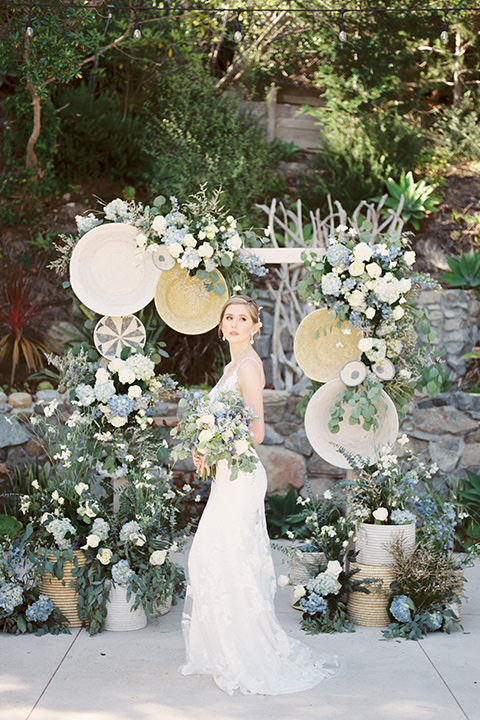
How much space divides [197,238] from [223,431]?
1.38 m

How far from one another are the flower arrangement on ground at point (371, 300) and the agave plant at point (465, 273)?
4.52 m

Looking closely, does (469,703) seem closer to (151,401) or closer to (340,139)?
(151,401)

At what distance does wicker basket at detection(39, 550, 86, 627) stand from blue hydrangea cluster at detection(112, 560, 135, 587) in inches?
8.6

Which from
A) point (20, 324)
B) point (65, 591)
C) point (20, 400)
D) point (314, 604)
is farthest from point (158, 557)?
point (20, 324)

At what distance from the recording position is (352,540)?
14.8 ft

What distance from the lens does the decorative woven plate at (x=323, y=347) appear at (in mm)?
4781

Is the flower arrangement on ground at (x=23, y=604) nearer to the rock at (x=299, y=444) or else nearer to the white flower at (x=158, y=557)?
the white flower at (x=158, y=557)

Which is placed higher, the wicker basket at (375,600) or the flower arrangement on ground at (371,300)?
the flower arrangement on ground at (371,300)

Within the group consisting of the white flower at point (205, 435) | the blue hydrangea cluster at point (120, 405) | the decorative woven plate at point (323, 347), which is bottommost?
the blue hydrangea cluster at point (120, 405)

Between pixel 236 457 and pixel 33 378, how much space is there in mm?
4929

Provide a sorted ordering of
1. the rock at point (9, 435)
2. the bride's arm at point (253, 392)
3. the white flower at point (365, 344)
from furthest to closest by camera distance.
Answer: the rock at point (9, 435)
the white flower at point (365, 344)
the bride's arm at point (253, 392)

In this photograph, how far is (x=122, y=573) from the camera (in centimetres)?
422

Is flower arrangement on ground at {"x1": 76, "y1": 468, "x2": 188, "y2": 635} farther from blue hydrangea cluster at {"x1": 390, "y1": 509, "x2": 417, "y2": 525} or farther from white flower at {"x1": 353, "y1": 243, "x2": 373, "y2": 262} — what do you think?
white flower at {"x1": 353, "y1": 243, "x2": 373, "y2": 262}

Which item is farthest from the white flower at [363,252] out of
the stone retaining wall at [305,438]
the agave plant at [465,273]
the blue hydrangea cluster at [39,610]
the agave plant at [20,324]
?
the agave plant at [465,273]
